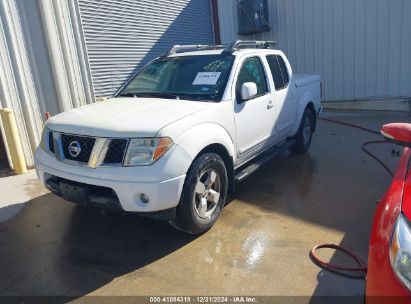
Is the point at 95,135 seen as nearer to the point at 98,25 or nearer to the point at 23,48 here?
the point at 23,48

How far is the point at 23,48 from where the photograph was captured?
5.73m

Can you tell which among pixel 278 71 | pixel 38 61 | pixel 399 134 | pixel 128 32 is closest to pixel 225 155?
pixel 399 134

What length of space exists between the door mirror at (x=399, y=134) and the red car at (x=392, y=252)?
0.30 meters

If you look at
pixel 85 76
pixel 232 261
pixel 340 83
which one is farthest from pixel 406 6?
pixel 232 261

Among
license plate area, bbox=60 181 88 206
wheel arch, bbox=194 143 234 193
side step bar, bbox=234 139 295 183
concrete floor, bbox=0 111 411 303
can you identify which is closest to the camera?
concrete floor, bbox=0 111 411 303

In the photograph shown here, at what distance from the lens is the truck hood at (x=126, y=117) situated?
119 inches

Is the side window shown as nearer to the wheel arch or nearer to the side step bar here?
the wheel arch

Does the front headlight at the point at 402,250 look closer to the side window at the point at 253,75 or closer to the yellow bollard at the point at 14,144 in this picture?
the side window at the point at 253,75

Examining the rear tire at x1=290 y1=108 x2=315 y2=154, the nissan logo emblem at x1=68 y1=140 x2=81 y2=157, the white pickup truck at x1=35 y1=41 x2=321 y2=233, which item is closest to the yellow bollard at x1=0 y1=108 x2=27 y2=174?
the white pickup truck at x1=35 y1=41 x2=321 y2=233

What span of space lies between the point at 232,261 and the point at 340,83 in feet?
26.6

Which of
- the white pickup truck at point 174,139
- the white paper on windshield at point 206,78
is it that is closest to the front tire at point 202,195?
the white pickup truck at point 174,139

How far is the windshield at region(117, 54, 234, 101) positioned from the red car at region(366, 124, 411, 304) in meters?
2.14

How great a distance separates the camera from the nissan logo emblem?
3.19 m

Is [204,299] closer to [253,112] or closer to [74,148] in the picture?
[74,148]
